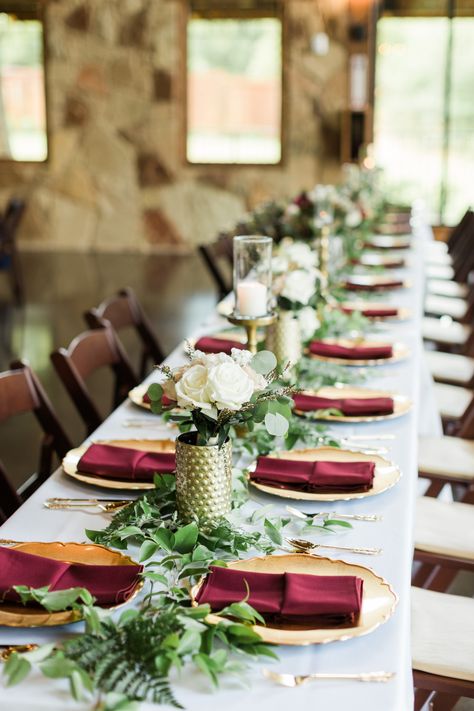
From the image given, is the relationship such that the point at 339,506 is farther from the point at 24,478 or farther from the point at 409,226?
the point at 409,226

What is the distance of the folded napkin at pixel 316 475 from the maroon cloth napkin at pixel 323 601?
1.47 feet

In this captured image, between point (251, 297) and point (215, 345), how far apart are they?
762 mm

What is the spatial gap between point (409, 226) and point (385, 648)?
5.66 metres

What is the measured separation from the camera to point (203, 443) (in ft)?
5.50

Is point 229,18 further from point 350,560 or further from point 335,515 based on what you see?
point 350,560

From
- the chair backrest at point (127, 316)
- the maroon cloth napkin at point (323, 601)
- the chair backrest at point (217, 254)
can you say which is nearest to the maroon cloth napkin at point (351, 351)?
the chair backrest at point (127, 316)

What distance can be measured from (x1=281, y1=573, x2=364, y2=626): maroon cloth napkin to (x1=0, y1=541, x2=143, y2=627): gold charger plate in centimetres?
24

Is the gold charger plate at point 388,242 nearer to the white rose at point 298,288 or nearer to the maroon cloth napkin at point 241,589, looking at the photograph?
the white rose at point 298,288

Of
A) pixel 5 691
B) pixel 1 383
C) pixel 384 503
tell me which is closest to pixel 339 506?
pixel 384 503

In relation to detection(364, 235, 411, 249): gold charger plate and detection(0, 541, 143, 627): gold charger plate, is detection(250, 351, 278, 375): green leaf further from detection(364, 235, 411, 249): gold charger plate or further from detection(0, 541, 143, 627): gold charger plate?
detection(364, 235, 411, 249): gold charger plate

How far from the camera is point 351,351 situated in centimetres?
299

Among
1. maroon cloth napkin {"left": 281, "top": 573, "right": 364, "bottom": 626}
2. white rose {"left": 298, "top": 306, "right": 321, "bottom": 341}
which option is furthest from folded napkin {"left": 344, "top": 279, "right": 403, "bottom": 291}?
maroon cloth napkin {"left": 281, "top": 573, "right": 364, "bottom": 626}

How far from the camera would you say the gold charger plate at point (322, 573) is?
1.35 metres

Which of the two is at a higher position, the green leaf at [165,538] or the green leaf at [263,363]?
the green leaf at [263,363]
